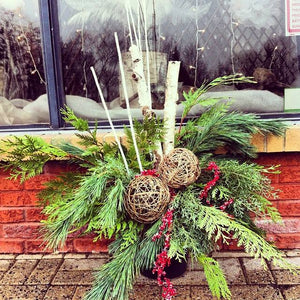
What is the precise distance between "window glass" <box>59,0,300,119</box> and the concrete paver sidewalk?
1.05 m

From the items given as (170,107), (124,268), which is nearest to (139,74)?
(170,107)

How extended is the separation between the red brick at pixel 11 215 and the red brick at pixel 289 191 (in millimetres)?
1818

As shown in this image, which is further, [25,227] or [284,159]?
[25,227]

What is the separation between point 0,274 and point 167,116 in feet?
4.97

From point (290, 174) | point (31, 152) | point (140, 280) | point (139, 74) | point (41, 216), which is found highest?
point (139, 74)

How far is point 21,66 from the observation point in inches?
109

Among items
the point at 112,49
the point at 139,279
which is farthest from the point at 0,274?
the point at 112,49

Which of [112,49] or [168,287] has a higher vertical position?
[112,49]

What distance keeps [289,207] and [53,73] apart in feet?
6.23

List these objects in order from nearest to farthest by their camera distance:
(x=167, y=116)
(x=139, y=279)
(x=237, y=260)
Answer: (x=167, y=116) → (x=139, y=279) → (x=237, y=260)

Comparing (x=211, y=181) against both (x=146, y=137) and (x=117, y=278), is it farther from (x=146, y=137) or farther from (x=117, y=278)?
(x=117, y=278)

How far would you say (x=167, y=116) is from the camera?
2.18m

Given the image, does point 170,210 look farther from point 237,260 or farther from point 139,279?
point 237,260

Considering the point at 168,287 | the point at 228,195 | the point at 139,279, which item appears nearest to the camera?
the point at 168,287
